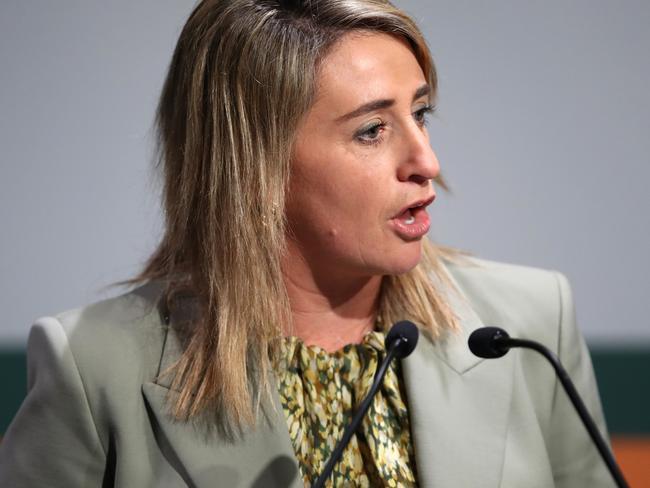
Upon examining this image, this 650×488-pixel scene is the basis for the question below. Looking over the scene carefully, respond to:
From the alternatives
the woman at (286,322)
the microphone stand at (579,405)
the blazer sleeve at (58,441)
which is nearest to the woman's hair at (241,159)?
the woman at (286,322)

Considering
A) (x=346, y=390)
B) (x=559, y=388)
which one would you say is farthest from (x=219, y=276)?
(x=559, y=388)

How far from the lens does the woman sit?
1543mm

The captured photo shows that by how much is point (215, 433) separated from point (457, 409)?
1.32ft

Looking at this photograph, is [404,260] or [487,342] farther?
[404,260]

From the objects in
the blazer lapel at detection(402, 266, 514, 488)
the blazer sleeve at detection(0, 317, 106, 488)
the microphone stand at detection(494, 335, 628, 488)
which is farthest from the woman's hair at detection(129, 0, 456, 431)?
the microphone stand at detection(494, 335, 628, 488)

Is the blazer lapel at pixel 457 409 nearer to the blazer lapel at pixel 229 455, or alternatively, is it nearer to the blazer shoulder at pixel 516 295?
the blazer shoulder at pixel 516 295

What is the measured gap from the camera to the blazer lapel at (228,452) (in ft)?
5.04

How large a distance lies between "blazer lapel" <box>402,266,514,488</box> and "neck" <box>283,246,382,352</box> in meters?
0.13

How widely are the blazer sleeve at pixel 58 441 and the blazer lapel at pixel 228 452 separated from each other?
11 cm

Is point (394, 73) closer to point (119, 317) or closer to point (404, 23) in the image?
point (404, 23)

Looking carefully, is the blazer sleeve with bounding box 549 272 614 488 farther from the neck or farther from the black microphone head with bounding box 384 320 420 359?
the black microphone head with bounding box 384 320 420 359

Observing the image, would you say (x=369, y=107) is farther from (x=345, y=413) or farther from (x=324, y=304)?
(x=345, y=413)

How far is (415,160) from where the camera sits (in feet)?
4.99

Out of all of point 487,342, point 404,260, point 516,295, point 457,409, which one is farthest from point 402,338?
point 516,295
